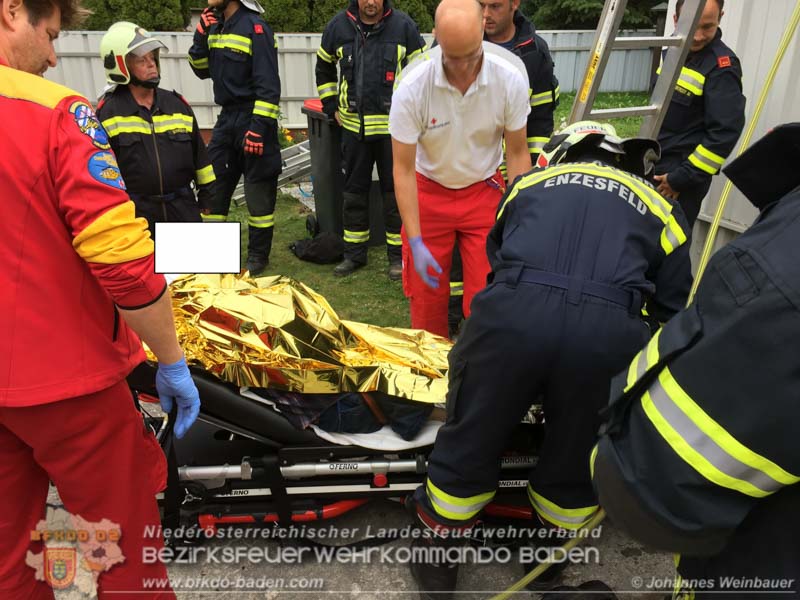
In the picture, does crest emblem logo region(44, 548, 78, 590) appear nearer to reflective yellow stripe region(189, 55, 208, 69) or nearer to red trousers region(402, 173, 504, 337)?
red trousers region(402, 173, 504, 337)

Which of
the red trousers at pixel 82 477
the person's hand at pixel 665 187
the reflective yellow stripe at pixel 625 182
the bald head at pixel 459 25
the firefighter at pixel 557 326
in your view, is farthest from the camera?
the person's hand at pixel 665 187

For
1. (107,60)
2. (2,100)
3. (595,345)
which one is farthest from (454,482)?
(107,60)

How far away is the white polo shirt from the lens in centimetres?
288

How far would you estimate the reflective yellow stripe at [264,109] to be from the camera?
15.4 ft

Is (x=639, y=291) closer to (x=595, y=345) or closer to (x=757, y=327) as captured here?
(x=595, y=345)

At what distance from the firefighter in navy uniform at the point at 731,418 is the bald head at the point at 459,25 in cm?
173

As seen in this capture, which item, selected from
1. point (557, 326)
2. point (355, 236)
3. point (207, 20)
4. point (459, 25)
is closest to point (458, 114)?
point (459, 25)

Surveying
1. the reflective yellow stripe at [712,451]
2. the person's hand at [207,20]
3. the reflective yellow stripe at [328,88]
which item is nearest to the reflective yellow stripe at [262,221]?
the reflective yellow stripe at [328,88]

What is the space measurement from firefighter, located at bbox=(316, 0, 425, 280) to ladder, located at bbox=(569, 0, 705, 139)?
194cm

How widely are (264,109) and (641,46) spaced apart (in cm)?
278

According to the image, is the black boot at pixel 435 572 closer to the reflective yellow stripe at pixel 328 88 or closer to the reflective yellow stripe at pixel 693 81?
the reflective yellow stripe at pixel 693 81

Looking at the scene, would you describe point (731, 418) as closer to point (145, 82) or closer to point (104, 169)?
point (104, 169)

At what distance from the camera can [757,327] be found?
855mm

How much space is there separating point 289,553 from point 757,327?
202 cm
